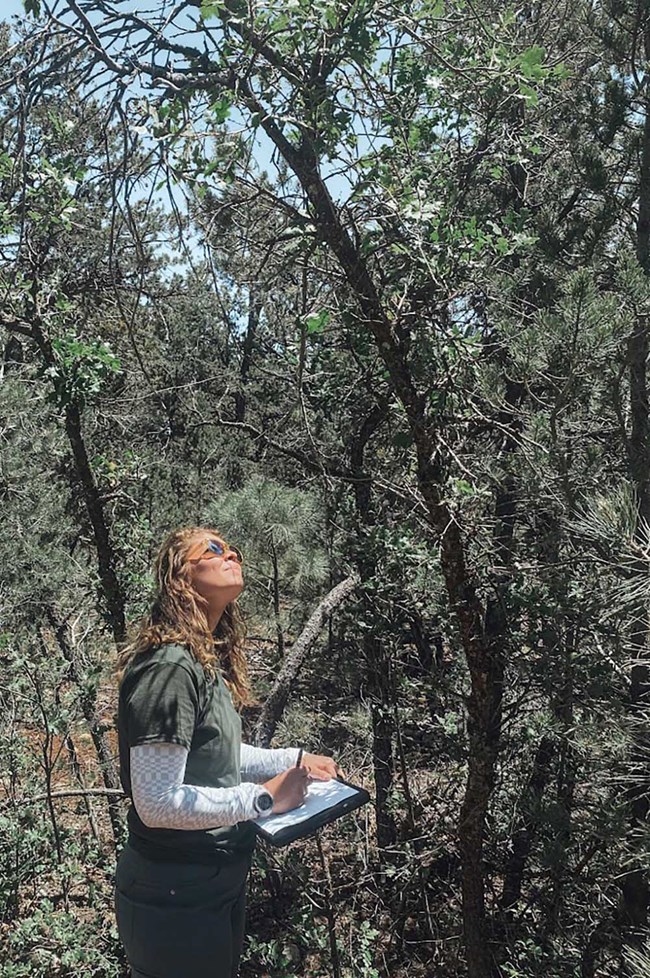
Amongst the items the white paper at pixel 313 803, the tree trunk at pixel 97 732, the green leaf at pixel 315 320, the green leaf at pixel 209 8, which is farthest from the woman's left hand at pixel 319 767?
the tree trunk at pixel 97 732

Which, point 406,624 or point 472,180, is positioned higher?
point 472,180

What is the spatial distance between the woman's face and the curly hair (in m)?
0.01

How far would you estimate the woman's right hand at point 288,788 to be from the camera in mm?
1523

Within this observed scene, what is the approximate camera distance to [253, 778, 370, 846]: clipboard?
1441 millimetres

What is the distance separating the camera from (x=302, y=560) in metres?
6.29

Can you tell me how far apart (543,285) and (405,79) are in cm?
84

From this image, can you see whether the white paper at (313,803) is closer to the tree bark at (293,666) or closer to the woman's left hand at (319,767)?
the woman's left hand at (319,767)

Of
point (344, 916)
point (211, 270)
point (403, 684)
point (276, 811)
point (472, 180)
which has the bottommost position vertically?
point (344, 916)

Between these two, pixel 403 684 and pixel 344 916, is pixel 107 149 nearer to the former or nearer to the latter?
pixel 403 684

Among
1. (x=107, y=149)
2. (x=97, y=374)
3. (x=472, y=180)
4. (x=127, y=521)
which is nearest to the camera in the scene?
(x=107, y=149)

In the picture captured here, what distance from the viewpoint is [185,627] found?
1474mm

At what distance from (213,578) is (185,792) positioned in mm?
413

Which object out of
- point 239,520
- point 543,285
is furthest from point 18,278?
point 239,520

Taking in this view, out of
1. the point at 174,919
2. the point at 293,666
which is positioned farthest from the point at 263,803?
the point at 293,666
